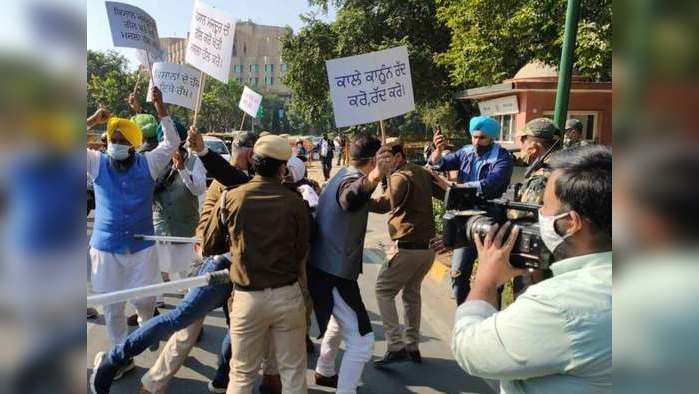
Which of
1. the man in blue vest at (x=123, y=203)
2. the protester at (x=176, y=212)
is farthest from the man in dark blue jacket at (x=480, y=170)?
the man in blue vest at (x=123, y=203)

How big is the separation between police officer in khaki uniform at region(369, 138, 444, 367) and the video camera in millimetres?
1795

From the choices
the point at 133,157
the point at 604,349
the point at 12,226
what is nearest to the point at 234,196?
the point at 133,157

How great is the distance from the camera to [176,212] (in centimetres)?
518

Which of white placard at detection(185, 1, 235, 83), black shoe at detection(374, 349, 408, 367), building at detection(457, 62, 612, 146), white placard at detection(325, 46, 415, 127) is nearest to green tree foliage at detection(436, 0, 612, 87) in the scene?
building at detection(457, 62, 612, 146)

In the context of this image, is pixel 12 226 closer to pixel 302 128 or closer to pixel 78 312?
pixel 78 312

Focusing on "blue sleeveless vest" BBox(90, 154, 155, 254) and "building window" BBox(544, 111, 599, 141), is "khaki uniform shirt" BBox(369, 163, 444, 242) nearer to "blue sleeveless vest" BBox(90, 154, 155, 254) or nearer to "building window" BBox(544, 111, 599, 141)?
"blue sleeveless vest" BBox(90, 154, 155, 254)

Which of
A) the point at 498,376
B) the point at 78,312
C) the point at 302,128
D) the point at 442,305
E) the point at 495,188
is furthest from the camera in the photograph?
the point at 302,128

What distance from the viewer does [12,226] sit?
73 centimetres

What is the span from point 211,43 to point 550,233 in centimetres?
412

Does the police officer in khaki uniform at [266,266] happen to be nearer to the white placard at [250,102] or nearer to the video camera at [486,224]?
the video camera at [486,224]

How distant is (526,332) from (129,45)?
13.8ft

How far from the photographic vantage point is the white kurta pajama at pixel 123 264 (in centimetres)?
375

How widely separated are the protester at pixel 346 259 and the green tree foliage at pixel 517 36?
22.2ft

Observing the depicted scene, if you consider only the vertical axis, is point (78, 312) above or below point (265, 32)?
below
